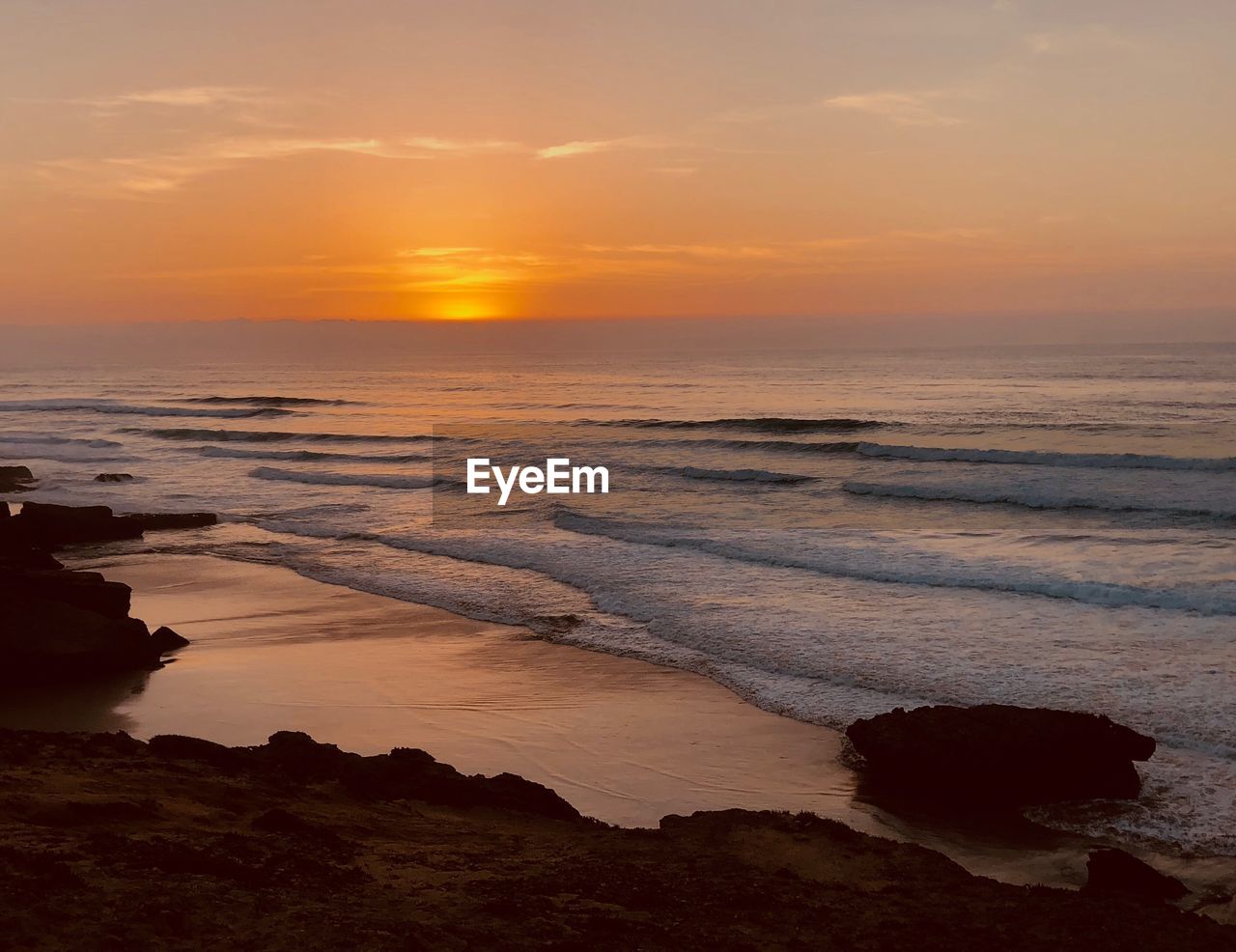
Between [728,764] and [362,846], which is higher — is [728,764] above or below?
below

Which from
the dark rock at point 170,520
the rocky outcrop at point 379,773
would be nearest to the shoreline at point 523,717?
the rocky outcrop at point 379,773

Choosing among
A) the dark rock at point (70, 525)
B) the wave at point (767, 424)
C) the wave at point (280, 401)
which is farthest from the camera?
the wave at point (280, 401)

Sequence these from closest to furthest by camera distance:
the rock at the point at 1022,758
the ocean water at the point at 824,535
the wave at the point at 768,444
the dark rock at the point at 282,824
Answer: the dark rock at the point at 282,824
the rock at the point at 1022,758
the ocean water at the point at 824,535
the wave at the point at 768,444

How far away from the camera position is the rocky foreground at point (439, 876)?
16.1 feet

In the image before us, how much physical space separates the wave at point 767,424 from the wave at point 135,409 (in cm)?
2471

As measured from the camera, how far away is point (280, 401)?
74938 mm

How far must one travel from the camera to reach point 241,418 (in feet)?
208

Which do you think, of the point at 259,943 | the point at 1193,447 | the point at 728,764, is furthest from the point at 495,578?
the point at 1193,447

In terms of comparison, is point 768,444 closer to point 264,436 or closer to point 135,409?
point 264,436

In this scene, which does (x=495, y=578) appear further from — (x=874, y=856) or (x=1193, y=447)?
(x=1193, y=447)

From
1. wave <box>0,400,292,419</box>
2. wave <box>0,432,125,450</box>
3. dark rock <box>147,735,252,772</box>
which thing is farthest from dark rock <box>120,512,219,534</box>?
wave <box>0,400,292,419</box>

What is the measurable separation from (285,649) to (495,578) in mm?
5249

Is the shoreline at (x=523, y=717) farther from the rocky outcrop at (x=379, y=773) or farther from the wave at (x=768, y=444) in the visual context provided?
the wave at (x=768, y=444)

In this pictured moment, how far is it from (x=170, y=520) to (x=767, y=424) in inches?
1191
